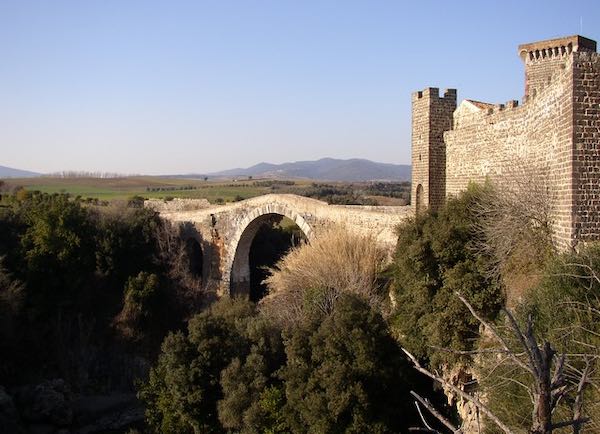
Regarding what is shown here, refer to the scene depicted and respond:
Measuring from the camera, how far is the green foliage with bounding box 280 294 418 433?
1057 cm

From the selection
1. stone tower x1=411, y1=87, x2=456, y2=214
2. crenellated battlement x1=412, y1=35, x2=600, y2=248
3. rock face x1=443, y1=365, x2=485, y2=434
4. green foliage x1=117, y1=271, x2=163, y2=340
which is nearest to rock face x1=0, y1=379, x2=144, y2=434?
green foliage x1=117, y1=271, x2=163, y2=340

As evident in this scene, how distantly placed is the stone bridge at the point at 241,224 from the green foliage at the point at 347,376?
5.68 metres

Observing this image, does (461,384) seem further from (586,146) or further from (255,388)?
(586,146)

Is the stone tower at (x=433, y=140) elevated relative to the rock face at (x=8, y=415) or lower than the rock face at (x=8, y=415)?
elevated

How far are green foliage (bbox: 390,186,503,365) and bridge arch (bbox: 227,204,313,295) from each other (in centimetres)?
919

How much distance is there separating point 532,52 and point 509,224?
11.8m

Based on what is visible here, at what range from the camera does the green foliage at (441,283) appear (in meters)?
10.8

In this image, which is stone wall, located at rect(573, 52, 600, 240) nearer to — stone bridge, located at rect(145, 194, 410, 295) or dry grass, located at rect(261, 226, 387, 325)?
dry grass, located at rect(261, 226, 387, 325)

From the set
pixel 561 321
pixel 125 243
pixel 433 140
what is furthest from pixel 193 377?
pixel 125 243

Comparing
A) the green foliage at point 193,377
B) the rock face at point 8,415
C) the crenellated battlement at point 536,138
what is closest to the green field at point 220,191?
the crenellated battlement at point 536,138

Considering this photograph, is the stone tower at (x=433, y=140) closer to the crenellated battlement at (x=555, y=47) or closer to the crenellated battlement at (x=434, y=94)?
the crenellated battlement at (x=434, y=94)

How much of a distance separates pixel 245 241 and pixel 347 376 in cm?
1466

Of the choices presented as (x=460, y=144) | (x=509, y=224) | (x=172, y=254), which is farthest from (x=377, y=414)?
(x=172, y=254)

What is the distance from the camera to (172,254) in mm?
25734
